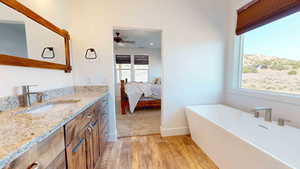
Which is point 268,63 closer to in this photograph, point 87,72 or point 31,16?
point 87,72

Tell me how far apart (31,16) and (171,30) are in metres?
1.96

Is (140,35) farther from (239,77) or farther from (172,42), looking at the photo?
(239,77)

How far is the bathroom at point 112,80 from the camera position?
97cm

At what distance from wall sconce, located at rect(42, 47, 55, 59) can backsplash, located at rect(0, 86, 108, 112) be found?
1.42ft

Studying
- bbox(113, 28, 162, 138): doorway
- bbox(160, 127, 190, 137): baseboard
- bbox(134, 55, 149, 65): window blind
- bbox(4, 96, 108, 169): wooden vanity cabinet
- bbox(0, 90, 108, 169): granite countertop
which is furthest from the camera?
bbox(134, 55, 149, 65): window blind

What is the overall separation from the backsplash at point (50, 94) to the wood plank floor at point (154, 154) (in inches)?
40.9

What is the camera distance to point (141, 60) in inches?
256

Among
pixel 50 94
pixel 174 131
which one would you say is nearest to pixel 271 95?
pixel 174 131

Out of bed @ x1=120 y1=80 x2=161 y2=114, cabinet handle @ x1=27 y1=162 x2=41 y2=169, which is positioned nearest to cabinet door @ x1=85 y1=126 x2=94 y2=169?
cabinet handle @ x1=27 y1=162 x2=41 y2=169

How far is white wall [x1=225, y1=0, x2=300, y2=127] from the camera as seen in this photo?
1543 millimetres

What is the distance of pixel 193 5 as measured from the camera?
7.67 feet

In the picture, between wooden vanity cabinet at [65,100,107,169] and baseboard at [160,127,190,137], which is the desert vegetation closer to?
baseboard at [160,127,190,137]

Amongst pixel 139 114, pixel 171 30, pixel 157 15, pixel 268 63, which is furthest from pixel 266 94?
pixel 139 114

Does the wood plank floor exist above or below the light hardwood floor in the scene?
below
